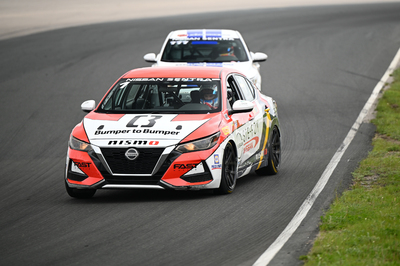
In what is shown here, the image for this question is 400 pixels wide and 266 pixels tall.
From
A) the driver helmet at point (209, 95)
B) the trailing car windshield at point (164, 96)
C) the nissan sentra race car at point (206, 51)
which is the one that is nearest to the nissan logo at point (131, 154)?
the trailing car windshield at point (164, 96)

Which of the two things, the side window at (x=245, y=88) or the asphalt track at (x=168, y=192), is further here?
the side window at (x=245, y=88)

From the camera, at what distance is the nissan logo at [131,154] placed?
8547 mm

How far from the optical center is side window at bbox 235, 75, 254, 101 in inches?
414

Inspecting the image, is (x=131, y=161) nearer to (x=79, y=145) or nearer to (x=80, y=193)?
(x=79, y=145)

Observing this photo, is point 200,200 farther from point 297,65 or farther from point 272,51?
point 272,51

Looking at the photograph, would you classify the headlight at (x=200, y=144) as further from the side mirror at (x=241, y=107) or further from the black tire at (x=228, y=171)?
the side mirror at (x=241, y=107)

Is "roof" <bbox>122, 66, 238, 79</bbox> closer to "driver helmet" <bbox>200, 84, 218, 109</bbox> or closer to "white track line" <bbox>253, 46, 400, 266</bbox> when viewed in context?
"driver helmet" <bbox>200, 84, 218, 109</bbox>

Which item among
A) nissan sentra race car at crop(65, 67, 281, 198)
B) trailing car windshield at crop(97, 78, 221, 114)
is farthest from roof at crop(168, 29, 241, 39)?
trailing car windshield at crop(97, 78, 221, 114)

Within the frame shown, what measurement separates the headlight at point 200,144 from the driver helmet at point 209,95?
2.60ft

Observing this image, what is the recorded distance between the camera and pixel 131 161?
8.57m

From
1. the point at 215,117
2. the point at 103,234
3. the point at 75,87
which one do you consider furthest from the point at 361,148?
the point at 75,87

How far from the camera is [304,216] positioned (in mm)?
7988

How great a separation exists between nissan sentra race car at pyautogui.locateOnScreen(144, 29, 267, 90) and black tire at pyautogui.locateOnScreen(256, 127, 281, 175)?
164 inches

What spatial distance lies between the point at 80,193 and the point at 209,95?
2145 mm
